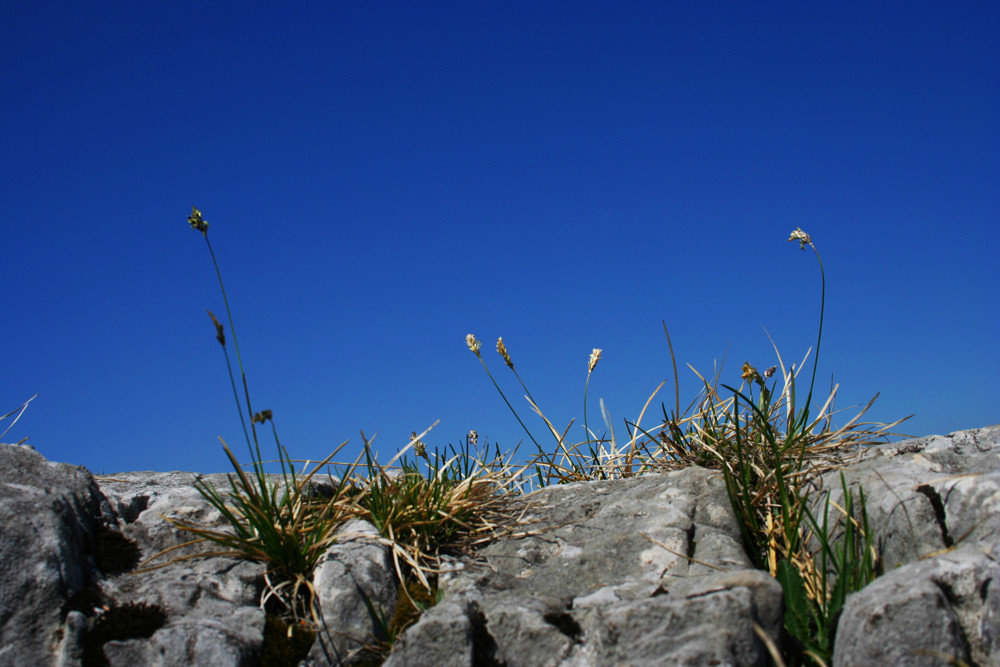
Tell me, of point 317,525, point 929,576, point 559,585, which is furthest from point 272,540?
point 929,576

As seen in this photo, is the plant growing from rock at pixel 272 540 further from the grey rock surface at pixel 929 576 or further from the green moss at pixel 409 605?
the grey rock surface at pixel 929 576

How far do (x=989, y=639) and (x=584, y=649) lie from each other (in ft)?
4.19

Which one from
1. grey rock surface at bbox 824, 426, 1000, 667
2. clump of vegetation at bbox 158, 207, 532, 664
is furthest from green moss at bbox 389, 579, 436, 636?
grey rock surface at bbox 824, 426, 1000, 667

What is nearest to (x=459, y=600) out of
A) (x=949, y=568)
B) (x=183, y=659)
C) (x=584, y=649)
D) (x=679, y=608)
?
(x=584, y=649)

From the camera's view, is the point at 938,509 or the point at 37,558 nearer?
the point at 37,558

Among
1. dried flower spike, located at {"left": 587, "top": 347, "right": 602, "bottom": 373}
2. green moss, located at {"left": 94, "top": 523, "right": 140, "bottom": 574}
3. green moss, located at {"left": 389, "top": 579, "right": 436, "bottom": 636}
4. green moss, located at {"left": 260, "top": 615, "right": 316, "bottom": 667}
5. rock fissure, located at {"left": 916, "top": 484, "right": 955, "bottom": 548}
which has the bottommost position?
green moss, located at {"left": 260, "top": 615, "right": 316, "bottom": 667}

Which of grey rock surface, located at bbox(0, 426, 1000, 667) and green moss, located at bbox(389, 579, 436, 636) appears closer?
grey rock surface, located at bbox(0, 426, 1000, 667)

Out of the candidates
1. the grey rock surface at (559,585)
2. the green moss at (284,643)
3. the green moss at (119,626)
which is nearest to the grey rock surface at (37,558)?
the grey rock surface at (559,585)

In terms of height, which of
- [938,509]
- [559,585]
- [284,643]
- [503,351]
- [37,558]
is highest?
[503,351]

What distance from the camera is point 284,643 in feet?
8.62

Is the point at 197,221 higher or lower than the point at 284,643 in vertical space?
higher

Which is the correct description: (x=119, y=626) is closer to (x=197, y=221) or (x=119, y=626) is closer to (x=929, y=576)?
(x=197, y=221)

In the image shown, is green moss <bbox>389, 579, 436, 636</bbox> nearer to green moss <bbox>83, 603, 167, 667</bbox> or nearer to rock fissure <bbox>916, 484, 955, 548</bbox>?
green moss <bbox>83, 603, 167, 667</bbox>

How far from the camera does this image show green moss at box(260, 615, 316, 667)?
257cm
